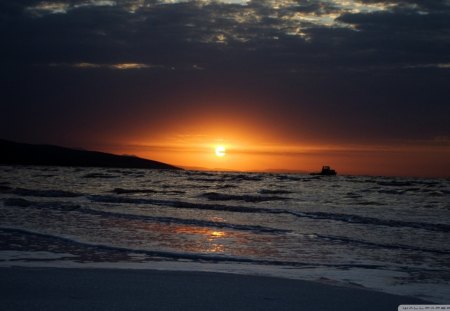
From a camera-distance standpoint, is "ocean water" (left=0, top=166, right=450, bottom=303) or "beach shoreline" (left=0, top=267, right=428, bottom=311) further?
"ocean water" (left=0, top=166, right=450, bottom=303)

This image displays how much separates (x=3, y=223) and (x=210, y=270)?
9.36m

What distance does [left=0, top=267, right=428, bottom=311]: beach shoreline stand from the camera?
6566mm

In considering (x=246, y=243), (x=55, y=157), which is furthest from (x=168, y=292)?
(x=55, y=157)

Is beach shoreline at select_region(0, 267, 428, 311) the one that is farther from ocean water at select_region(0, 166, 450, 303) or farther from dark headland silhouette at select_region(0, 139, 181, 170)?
dark headland silhouette at select_region(0, 139, 181, 170)

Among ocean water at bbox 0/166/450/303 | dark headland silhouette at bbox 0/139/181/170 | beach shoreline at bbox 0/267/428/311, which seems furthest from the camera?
dark headland silhouette at bbox 0/139/181/170

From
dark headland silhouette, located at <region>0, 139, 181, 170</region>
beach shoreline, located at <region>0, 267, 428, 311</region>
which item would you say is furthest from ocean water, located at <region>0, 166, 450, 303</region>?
dark headland silhouette, located at <region>0, 139, 181, 170</region>

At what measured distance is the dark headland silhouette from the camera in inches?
5728

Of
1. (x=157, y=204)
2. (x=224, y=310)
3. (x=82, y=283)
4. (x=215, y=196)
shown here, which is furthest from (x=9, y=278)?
(x=215, y=196)

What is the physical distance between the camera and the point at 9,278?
7.88 meters

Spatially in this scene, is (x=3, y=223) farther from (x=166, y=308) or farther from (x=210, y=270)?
(x=166, y=308)

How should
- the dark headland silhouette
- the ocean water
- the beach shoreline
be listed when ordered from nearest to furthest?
the beach shoreline
the ocean water
the dark headland silhouette

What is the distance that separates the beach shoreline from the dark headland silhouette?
143m

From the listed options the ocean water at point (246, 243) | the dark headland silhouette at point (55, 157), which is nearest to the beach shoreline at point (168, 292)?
the ocean water at point (246, 243)

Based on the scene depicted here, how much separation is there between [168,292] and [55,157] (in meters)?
147
